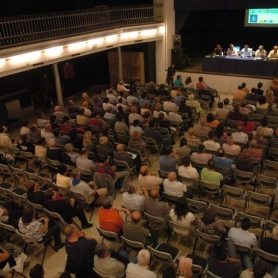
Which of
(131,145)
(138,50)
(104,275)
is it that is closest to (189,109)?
(131,145)

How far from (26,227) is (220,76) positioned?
11187mm

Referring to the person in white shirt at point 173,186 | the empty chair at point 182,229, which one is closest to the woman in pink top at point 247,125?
the person in white shirt at point 173,186

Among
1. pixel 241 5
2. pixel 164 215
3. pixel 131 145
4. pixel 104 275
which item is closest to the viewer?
pixel 104 275

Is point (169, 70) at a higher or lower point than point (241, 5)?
lower

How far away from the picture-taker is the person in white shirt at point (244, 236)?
4.60 meters

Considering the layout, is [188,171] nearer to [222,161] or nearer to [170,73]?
[222,161]

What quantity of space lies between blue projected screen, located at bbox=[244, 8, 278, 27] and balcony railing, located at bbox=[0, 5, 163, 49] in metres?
4.09

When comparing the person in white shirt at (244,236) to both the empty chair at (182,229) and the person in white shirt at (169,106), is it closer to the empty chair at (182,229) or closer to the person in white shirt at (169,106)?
the empty chair at (182,229)

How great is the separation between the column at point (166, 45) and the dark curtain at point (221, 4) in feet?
1.28

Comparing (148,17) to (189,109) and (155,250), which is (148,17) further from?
(155,250)

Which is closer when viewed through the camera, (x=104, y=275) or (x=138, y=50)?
(x=104, y=275)

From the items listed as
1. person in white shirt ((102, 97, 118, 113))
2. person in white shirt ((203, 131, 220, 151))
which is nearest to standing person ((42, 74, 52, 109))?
person in white shirt ((102, 97, 118, 113))

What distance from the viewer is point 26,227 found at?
5.15 m

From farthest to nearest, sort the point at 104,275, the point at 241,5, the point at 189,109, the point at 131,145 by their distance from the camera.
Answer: the point at 241,5
the point at 189,109
the point at 131,145
the point at 104,275
